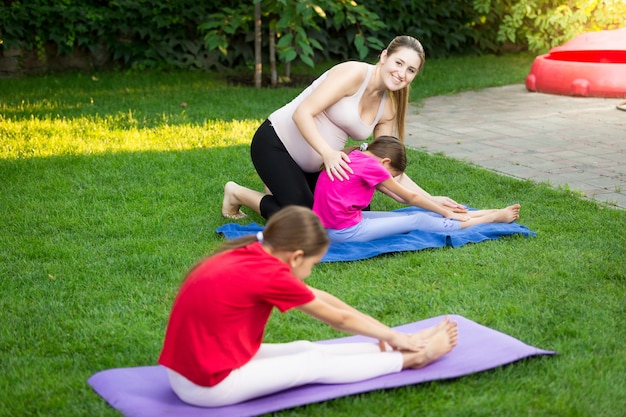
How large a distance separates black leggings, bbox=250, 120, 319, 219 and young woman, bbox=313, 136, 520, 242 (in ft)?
0.69

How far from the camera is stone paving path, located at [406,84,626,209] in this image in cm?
598

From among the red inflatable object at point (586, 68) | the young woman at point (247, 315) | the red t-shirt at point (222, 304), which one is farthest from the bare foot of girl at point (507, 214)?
the red inflatable object at point (586, 68)

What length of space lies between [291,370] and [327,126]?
2228mm

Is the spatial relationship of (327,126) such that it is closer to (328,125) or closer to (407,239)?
(328,125)

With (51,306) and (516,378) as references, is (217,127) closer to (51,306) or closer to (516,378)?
(51,306)

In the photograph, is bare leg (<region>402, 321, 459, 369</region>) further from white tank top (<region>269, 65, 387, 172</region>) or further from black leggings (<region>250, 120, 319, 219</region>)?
white tank top (<region>269, 65, 387, 172</region>)

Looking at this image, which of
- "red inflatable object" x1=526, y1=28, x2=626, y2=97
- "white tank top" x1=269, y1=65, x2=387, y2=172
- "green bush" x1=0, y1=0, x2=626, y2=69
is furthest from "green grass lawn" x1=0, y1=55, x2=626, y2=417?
"red inflatable object" x1=526, y1=28, x2=626, y2=97

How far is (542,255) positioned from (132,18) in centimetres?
730

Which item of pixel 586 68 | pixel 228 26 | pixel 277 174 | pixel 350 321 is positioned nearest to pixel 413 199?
pixel 277 174

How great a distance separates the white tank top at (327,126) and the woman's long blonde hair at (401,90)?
0.09 metres

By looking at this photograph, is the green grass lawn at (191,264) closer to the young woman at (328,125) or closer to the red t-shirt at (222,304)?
the red t-shirt at (222,304)

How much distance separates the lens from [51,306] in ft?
12.2

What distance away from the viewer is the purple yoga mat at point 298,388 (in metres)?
2.73

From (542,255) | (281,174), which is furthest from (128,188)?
(542,255)
